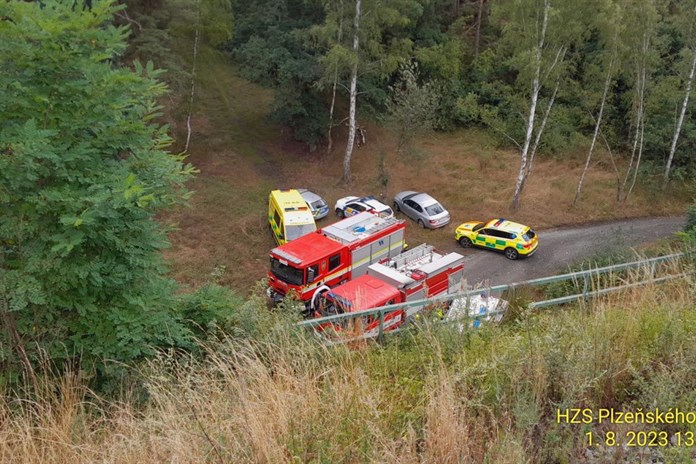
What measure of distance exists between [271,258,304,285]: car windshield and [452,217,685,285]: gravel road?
6135 mm

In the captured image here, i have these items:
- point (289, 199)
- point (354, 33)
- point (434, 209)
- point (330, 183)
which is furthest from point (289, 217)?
point (354, 33)

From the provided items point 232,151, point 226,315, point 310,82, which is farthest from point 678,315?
point 232,151

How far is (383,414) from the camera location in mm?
4965

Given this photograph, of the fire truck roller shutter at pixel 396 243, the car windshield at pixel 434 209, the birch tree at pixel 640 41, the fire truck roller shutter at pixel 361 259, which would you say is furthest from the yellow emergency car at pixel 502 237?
the birch tree at pixel 640 41

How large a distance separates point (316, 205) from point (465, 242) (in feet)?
20.1

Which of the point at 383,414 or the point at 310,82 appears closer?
the point at 383,414

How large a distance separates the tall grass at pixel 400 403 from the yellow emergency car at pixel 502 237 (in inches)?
549

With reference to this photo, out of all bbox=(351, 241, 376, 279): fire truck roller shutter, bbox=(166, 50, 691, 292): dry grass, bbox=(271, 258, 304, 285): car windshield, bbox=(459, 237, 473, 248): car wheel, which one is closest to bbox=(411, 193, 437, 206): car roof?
bbox=(166, 50, 691, 292): dry grass

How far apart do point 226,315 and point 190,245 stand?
13479mm

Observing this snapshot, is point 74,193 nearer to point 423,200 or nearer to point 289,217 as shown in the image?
point 289,217

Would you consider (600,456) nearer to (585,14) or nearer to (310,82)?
(585,14)

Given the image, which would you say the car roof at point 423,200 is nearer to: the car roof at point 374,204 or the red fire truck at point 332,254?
the car roof at point 374,204

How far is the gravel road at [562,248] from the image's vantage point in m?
19.2

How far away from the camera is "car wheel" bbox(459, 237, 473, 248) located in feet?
69.4
